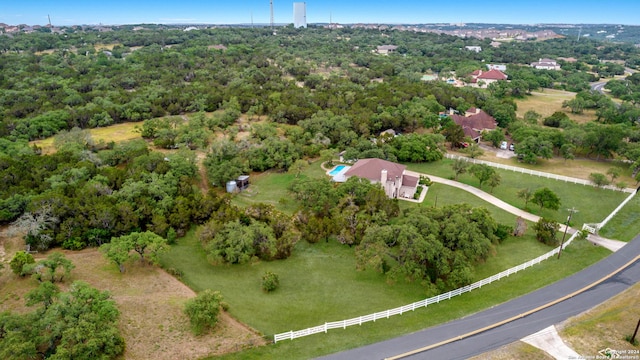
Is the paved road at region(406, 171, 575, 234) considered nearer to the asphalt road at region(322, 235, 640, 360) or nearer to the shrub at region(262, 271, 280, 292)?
the asphalt road at region(322, 235, 640, 360)

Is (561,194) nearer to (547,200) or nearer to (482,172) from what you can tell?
(547,200)

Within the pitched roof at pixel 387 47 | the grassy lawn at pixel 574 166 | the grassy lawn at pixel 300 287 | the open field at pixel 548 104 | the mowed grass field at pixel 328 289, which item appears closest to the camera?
the mowed grass field at pixel 328 289

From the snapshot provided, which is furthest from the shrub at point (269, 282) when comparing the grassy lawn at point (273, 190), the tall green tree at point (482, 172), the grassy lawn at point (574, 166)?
the grassy lawn at point (574, 166)

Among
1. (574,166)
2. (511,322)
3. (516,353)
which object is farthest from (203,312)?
(574,166)

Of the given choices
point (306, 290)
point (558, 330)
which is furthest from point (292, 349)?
point (558, 330)

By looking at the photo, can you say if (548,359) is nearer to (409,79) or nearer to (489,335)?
(489,335)

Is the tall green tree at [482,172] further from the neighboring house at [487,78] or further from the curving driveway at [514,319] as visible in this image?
the neighboring house at [487,78]
